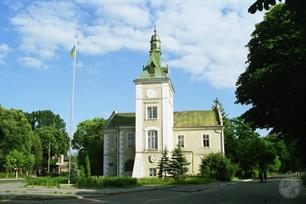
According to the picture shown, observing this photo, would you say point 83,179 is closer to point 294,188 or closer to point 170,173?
point 170,173

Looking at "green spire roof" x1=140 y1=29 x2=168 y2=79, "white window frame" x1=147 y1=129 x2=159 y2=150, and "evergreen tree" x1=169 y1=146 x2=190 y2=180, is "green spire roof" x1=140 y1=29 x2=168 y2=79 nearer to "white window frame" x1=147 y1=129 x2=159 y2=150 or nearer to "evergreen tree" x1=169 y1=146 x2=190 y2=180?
"white window frame" x1=147 y1=129 x2=159 y2=150

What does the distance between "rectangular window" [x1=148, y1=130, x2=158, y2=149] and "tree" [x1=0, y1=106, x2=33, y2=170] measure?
2976cm

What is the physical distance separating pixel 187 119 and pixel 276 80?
36328 millimetres

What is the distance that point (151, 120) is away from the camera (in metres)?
51.4

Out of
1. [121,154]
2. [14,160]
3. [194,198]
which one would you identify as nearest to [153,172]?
[121,154]

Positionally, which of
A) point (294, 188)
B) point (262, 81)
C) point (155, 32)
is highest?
point (155, 32)

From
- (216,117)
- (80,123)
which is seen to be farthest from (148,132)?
(80,123)

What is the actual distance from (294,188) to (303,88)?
659 cm

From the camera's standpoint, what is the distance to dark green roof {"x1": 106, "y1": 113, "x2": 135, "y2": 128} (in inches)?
2215

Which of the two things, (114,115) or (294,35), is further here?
(114,115)

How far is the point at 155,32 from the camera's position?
56250 millimetres

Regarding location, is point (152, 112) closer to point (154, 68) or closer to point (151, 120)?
point (151, 120)

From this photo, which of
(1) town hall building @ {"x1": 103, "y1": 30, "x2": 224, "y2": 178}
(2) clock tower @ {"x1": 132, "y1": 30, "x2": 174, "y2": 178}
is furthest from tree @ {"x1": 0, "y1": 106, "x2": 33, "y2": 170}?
(2) clock tower @ {"x1": 132, "y1": 30, "x2": 174, "y2": 178}

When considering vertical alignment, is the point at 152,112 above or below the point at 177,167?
above
